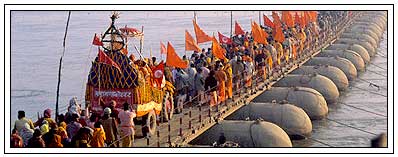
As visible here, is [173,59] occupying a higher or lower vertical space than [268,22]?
lower

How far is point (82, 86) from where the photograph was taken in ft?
71.9

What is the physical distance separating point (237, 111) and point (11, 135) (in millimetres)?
6913

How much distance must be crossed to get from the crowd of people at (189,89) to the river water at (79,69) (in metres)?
1.04

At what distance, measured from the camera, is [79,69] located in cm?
2598

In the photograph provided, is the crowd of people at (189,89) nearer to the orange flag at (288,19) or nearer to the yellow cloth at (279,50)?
the yellow cloth at (279,50)

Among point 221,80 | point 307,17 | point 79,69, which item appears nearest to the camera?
point 221,80

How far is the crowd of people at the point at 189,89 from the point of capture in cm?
801

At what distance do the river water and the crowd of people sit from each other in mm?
1045

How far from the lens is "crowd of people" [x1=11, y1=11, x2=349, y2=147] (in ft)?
26.3

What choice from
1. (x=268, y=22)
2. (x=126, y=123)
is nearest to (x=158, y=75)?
(x=126, y=123)

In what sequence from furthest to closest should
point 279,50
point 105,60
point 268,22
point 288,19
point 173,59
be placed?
1. point 288,19
2. point 268,22
3. point 279,50
4. point 173,59
5. point 105,60

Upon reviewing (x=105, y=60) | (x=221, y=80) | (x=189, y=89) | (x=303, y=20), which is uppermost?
(x=303, y=20)

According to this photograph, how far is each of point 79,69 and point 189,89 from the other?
556 inches

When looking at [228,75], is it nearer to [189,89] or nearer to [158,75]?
[189,89]
